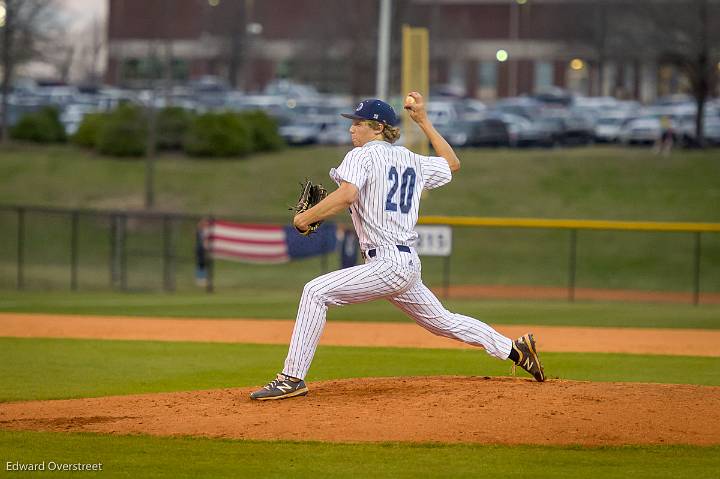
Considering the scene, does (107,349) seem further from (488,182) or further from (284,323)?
(488,182)

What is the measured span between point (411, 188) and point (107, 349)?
5858mm

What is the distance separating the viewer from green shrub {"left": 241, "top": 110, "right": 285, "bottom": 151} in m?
41.0

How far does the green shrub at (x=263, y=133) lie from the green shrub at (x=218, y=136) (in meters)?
0.53

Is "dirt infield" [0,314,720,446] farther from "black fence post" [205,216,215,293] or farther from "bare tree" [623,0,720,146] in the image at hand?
"bare tree" [623,0,720,146]

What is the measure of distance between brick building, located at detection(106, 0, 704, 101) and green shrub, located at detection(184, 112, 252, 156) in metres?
11.2

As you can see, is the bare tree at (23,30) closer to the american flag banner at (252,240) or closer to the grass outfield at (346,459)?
the american flag banner at (252,240)

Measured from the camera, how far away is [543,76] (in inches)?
2650

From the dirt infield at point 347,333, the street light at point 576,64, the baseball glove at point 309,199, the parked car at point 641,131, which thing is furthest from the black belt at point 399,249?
the street light at point 576,64

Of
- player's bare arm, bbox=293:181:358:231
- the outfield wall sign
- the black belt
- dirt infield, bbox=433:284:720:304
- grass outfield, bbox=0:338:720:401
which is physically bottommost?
dirt infield, bbox=433:284:720:304

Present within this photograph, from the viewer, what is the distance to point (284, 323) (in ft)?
54.7

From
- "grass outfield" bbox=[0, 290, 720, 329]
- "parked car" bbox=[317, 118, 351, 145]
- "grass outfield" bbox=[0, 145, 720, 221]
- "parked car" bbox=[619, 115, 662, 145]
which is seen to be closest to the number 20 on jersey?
"grass outfield" bbox=[0, 290, 720, 329]

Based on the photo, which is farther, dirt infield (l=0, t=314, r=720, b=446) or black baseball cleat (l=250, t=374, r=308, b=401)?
black baseball cleat (l=250, t=374, r=308, b=401)

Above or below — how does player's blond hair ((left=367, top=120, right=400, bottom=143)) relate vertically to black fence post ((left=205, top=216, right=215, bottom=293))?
above

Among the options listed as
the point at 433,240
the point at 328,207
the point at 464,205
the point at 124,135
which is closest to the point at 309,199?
the point at 328,207
